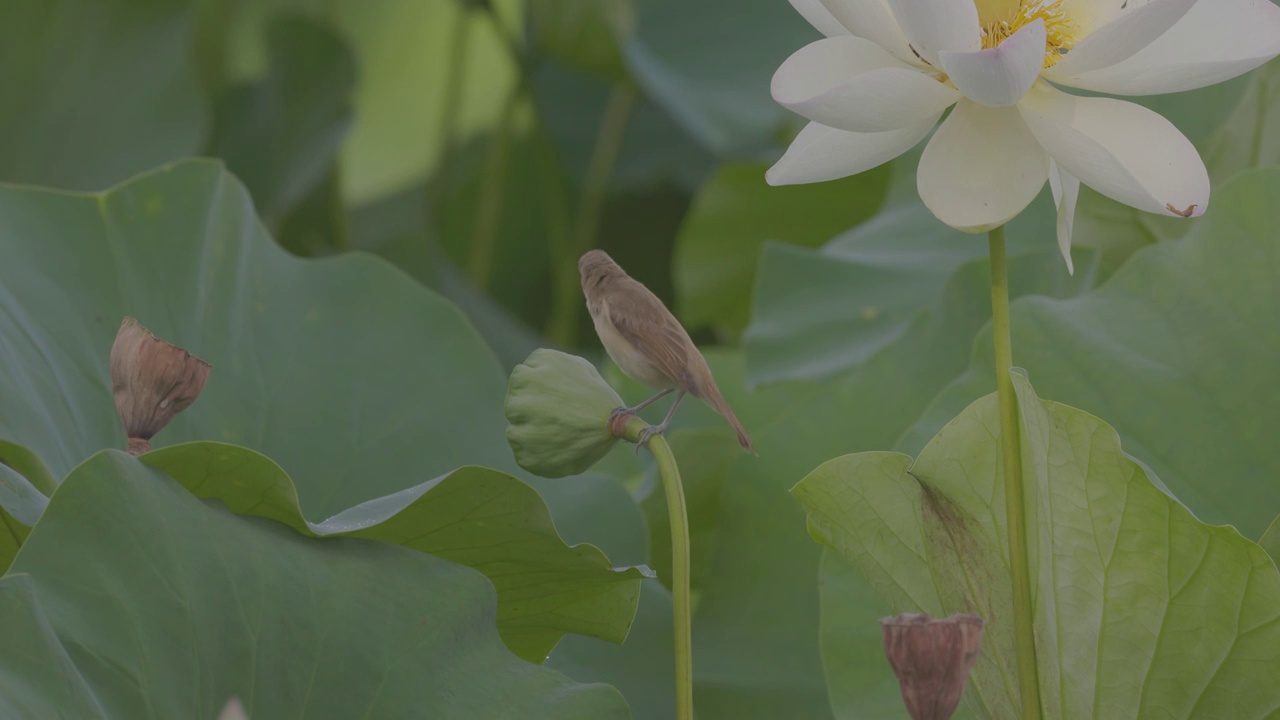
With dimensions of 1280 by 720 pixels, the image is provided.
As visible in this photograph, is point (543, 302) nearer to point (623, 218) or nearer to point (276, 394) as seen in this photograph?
point (623, 218)

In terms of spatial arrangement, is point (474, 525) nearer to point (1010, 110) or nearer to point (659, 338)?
point (659, 338)

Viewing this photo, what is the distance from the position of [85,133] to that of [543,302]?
0.98 metres

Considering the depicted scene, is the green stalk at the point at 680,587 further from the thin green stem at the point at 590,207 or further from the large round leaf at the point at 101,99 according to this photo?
the thin green stem at the point at 590,207

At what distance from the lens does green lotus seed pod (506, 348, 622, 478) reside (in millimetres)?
477

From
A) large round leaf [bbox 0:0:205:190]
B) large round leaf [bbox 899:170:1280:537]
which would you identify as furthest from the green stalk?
large round leaf [bbox 0:0:205:190]

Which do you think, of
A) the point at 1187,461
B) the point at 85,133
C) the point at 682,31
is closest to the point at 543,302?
the point at 682,31

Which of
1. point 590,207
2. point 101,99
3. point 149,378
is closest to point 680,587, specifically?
point 149,378

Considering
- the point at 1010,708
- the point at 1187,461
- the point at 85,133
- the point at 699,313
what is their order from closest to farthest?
1. the point at 1010,708
2. the point at 1187,461
3. the point at 85,133
4. the point at 699,313

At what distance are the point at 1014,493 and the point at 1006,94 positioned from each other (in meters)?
0.13

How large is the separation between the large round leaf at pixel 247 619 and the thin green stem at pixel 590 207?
1406 mm

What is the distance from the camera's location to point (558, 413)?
477mm

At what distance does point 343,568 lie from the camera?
512mm

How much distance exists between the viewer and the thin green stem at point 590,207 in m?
2.02

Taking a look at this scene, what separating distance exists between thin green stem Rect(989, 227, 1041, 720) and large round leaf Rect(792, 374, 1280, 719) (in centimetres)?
3
